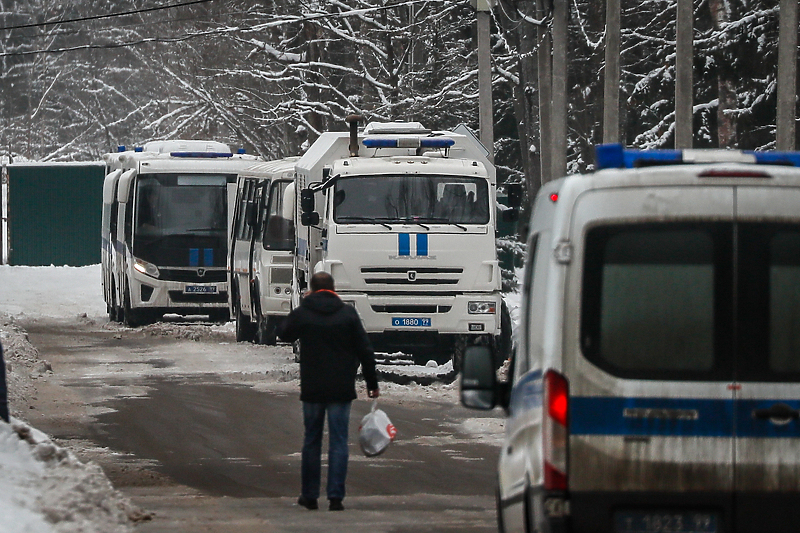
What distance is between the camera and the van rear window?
6.19m

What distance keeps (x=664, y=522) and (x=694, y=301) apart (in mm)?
860

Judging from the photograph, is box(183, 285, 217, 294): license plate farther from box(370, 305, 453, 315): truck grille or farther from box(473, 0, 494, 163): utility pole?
box(370, 305, 453, 315): truck grille

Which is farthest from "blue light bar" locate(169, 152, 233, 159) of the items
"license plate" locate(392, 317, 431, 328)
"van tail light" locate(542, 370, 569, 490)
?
"van tail light" locate(542, 370, 569, 490)

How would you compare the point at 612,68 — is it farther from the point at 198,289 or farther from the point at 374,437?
the point at 374,437

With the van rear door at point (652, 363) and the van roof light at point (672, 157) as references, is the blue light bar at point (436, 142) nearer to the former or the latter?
the van roof light at point (672, 157)

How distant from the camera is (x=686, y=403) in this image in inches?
243

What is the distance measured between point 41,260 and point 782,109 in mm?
29737

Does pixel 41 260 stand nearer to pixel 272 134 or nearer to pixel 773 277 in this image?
pixel 272 134

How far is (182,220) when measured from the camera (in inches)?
1073

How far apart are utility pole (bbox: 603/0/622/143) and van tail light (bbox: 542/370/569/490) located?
20.5m

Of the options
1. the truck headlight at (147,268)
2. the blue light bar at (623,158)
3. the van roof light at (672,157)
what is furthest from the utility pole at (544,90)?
the blue light bar at (623,158)

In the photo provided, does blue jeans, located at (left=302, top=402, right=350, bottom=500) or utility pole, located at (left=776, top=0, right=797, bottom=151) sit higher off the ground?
utility pole, located at (left=776, top=0, right=797, bottom=151)

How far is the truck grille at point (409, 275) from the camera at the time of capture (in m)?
18.5

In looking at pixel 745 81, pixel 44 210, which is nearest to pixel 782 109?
pixel 745 81
